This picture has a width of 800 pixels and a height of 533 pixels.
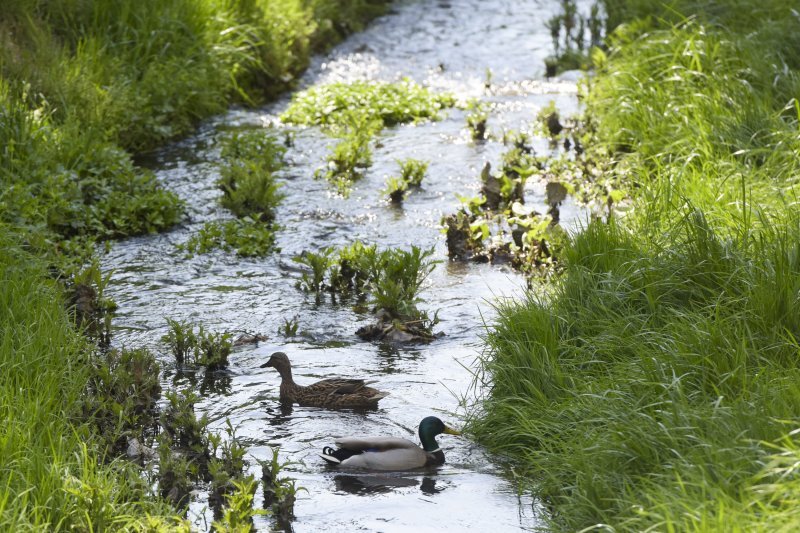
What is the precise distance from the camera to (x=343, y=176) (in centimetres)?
1140

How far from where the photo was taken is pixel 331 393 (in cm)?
662

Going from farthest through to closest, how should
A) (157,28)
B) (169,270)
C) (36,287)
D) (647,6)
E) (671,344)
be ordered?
(647,6) → (157,28) → (169,270) → (36,287) → (671,344)

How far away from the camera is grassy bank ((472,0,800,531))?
4.62 m

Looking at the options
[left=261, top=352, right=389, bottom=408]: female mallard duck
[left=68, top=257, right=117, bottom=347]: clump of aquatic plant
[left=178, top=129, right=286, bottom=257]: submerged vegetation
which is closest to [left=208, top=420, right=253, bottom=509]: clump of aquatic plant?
[left=261, top=352, right=389, bottom=408]: female mallard duck

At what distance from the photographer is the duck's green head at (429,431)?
5996 mm

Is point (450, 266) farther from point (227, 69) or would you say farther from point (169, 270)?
point (227, 69)

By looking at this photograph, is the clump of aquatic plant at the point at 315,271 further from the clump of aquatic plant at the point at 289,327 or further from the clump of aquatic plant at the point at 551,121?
the clump of aquatic plant at the point at 551,121

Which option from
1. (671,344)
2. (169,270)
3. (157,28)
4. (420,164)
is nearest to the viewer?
(671,344)

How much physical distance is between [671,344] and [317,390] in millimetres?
2222

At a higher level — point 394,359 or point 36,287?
point 36,287

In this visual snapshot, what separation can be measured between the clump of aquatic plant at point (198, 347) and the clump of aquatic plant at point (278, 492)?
1746mm

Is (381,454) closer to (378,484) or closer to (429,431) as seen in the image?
(378,484)

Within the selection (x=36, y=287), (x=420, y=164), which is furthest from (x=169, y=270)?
(x=420, y=164)

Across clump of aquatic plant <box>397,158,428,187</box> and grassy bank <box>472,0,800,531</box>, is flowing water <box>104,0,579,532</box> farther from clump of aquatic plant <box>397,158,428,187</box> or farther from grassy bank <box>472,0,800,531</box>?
grassy bank <box>472,0,800,531</box>
